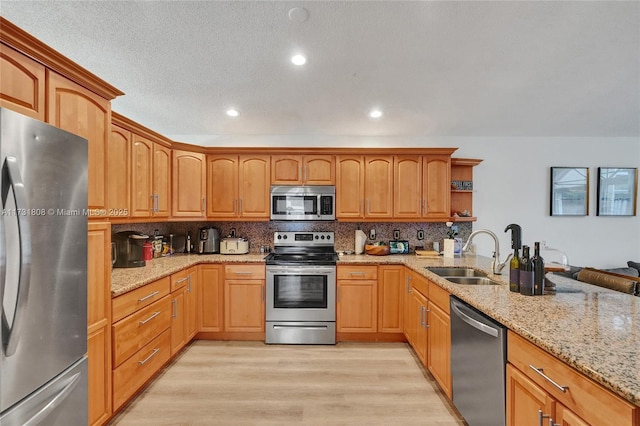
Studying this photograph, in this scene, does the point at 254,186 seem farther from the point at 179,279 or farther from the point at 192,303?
the point at 192,303

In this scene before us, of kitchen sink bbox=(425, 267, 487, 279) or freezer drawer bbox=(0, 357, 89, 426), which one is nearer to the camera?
freezer drawer bbox=(0, 357, 89, 426)

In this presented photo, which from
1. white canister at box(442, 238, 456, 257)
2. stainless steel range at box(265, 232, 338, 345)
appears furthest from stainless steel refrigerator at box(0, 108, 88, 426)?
white canister at box(442, 238, 456, 257)

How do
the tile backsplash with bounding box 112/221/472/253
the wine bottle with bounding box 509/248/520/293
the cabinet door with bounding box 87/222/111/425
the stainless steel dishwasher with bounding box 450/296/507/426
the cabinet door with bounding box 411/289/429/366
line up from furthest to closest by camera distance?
the tile backsplash with bounding box 112/221/472/253 → the cabinet door with bounding box 411/289/429/366 → the wine bottle with bounding box 509/248/520/293 → the cabinet door with bounding box 87/222/111/425 → the stainless steel dishwasher with bounding box 450/296/507/426

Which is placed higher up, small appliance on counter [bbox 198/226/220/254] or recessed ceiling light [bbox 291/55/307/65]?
recessed ceiling light [bbox 291/55/307/65]

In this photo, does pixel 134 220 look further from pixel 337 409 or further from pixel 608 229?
pixel 608 229

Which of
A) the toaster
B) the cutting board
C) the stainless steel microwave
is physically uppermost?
the stainless steel microwave

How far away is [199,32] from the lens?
201 centimetres

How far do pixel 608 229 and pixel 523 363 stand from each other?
399 centimetres

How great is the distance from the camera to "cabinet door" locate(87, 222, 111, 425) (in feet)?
5.26

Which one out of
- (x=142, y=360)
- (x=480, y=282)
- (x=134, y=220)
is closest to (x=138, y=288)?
(x=142, y=360)

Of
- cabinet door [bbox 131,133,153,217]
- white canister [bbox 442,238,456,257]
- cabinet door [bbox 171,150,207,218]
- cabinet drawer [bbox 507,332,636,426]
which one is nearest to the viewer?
cabinet drawer [bbox 507,332,636,426]

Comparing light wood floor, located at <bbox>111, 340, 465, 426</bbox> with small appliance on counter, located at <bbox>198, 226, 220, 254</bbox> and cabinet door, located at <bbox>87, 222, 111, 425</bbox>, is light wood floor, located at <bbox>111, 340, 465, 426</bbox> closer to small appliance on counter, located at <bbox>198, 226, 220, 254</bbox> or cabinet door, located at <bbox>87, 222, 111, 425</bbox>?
cabinet door, located at <bbox>87, 222, 111, 425</bbox>

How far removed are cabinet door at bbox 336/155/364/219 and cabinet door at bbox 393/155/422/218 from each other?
16.7 inches

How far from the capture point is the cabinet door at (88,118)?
4.62ft
